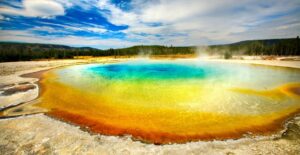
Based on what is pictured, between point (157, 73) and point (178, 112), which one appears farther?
point (157, 73)

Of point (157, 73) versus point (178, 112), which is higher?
point (157, 73)

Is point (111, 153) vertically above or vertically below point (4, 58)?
below

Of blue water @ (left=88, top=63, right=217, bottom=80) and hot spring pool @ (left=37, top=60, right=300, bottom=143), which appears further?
blue water @ (left=88, top=63, right=217, bottom=80)

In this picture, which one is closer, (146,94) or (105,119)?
(105,119)

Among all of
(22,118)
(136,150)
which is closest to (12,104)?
(22,118)

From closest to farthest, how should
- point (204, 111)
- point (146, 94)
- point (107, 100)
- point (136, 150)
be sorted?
point (136, 150), point (204, 111), point (107, 100), point (146, 94)

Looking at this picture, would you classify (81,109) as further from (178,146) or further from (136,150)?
(178,146)

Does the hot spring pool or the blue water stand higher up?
the blue water

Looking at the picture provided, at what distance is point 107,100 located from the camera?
8867 millimetres

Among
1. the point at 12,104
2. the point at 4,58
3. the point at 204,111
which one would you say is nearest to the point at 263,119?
the point at 204,111

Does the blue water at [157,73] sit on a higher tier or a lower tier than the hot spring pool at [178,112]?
higher

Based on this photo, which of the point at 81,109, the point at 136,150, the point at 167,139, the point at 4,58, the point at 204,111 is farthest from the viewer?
the point at 4,58

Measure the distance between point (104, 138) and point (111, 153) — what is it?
0.90 metres

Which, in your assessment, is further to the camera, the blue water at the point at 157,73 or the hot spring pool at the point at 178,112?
the blue water at the point at 157,73
